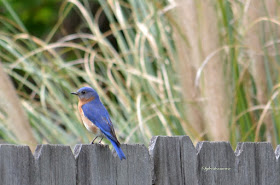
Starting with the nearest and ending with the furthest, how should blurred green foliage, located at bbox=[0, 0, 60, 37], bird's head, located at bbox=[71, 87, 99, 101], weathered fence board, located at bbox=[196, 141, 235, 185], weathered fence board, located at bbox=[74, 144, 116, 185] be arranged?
weathered fence board, located at bbox=[74, 144, 116, 185] < weathered fence board, located at bbox=[196, 141, 235, 185] < bird's head, located at bbox=[71, 87, 99, 101] < blurred green foliage, located at bbox=[0, 0, 60, 37]

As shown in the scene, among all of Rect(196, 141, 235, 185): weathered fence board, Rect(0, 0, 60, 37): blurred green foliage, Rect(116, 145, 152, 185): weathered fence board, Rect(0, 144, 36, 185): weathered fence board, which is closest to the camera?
Result: Rect(0, 144, 36, 185): weathered fence board

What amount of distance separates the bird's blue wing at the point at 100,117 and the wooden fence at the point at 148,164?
19 cm

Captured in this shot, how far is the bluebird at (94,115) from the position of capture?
2.33m

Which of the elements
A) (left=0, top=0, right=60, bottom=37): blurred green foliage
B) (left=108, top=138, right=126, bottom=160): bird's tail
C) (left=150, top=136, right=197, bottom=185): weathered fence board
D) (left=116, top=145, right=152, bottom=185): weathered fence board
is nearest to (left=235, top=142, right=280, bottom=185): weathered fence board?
(left=150, top=136, right=197, bottom=185): weathered fence board

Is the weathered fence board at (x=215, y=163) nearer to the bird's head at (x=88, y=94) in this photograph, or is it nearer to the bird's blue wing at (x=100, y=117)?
the bird's blue wing at (x=100, y=117)

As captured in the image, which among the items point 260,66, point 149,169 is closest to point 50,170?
point 149,169

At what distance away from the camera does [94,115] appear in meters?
2.48

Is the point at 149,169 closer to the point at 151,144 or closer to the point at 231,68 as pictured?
the point at 151,144

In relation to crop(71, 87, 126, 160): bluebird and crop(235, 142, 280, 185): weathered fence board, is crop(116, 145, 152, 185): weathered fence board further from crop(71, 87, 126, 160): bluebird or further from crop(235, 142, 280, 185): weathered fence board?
crop(235, 142, 280, 185): weathered fence board

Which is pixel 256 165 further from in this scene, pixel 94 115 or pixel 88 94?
pixel 88 94

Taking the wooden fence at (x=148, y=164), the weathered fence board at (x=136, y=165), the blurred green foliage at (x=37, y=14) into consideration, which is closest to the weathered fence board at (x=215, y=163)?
the wooden fence at (x=148, y=164)

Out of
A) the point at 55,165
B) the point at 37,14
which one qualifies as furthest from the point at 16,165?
the point at 37,14

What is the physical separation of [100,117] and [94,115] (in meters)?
0.06

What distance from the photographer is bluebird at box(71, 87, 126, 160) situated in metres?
2.33
